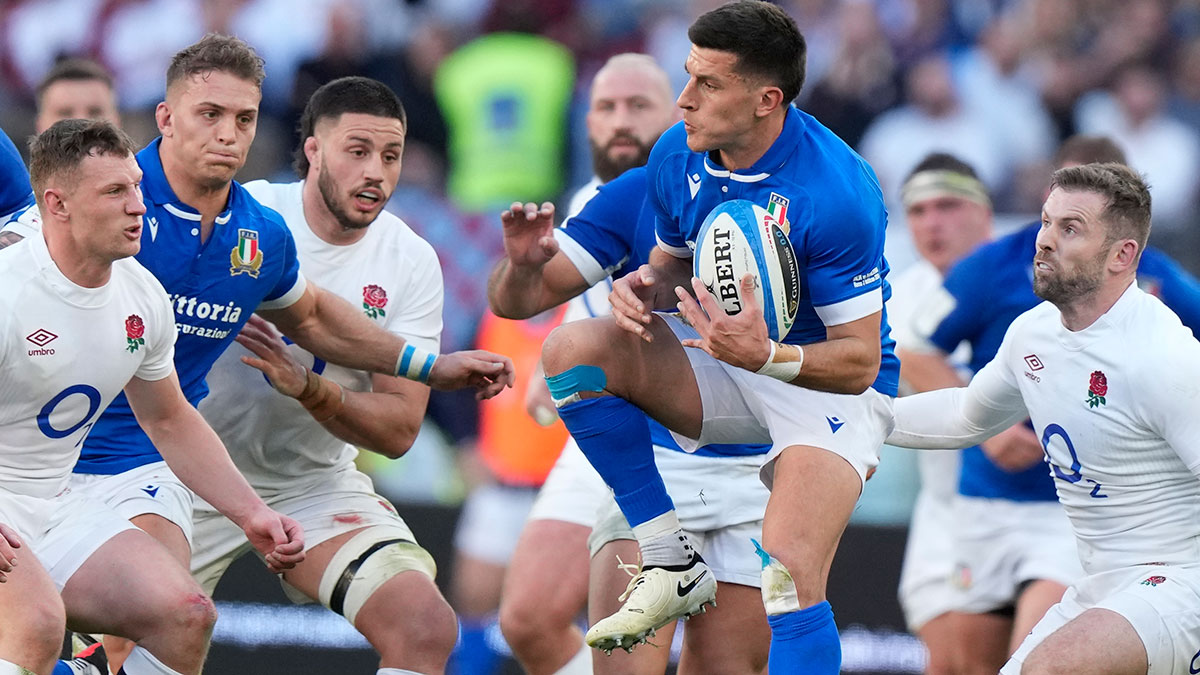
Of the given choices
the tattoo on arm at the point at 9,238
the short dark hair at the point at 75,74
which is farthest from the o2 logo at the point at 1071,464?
the short dark hair at the point at 75,74

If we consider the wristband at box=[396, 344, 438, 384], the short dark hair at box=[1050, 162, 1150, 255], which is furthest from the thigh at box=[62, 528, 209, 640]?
the short dark hair at box=[1050, 162, 1150, 255]

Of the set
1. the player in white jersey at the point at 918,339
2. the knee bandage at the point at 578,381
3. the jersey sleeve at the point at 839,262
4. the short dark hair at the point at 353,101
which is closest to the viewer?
the jersey sleeve at the point at 839,262

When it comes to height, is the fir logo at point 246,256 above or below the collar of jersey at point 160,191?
below

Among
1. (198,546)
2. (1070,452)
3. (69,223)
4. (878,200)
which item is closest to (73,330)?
(69,223)

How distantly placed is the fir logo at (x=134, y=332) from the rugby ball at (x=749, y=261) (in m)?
1.81

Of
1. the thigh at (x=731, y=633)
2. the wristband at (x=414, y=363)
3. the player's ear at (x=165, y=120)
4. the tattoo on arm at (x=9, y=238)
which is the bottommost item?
the thigh at (x=731, y=633)

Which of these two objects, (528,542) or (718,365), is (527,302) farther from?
(528,542)

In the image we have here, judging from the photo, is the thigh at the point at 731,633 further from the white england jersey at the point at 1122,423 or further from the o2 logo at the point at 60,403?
the o2 logo at the point at 60,403

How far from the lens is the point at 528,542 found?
671cm

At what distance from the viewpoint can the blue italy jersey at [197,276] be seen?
5672mm

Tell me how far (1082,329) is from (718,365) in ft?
4.13

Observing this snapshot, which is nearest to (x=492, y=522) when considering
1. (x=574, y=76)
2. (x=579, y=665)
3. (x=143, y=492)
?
(x=579, y=665)

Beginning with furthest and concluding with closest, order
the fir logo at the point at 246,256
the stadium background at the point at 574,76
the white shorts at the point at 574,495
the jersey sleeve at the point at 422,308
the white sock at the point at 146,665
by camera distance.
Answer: the stadium background at the point at 574,76 < the white shorts at the point at 574,495 < the jersey sleeve at the point at 422,308 < the fir logo at the point at 246,256 < the white sock at the point at 146,665

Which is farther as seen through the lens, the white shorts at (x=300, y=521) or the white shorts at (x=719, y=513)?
the white shorts at (x=300, y=521)
